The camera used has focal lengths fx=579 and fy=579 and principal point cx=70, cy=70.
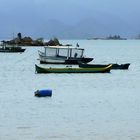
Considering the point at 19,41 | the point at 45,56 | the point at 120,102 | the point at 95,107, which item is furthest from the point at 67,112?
the point at 19,41

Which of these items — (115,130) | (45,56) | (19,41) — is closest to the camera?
(115,130)

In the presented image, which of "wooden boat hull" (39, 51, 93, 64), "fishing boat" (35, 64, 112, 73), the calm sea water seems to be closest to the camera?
the calm sea water

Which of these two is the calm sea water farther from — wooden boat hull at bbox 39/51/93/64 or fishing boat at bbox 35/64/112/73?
wooden boat hull at bbox 39/51/93/64

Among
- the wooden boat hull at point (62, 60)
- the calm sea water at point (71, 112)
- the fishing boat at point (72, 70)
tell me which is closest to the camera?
the calm sea water at point (71, 112)

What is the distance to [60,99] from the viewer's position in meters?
37.2

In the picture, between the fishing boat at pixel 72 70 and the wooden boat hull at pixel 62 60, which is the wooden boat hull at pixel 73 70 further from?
the wooden boat hull at pixel 62 60

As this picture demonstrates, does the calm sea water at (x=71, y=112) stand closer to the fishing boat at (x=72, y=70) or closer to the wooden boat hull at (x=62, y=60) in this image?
the fishing boat at (x=72, y=70)

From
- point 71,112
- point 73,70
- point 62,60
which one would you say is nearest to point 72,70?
point 73,70

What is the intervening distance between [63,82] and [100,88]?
6509mm

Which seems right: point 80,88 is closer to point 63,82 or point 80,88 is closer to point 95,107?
point 63,82

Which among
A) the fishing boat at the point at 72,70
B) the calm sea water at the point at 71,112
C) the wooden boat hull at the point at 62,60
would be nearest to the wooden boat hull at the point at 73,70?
the fishing boat at the point at 72,70

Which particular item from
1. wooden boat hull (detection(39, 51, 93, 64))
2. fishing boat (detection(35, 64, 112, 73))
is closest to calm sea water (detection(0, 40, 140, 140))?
fishing boat (detection(35, 64, 112, 73))

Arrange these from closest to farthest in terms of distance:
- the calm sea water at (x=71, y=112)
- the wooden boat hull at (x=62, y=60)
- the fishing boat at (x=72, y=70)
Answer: the calm sea water at (x=71, y=112) → the fishing boat at (x=72, y=70) → the wooden boat hull at (x=62, y=60)

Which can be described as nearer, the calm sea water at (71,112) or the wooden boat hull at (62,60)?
the calm sea water at (71,112)
